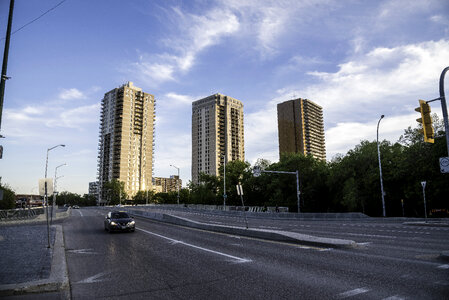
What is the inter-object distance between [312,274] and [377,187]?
45.5m

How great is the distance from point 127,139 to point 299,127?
95.9 m

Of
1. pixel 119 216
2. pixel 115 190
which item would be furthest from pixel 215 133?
pixel 119 216

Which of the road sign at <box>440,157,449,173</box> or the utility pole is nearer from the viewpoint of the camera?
the utility pole

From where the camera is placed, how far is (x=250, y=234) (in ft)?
49.4

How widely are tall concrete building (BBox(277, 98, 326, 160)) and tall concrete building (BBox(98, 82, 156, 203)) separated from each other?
77.4m

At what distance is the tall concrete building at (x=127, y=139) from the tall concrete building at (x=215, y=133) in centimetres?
2786

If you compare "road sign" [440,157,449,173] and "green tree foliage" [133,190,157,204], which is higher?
"road sign" [440,157,449,173]

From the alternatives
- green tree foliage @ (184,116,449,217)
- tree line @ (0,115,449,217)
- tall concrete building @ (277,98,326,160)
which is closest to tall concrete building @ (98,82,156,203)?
tree line @ (0,115,449,217)

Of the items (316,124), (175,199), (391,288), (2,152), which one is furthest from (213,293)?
(316,124)

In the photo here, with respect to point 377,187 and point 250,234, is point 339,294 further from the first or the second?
point 377,187

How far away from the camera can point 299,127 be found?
172 m

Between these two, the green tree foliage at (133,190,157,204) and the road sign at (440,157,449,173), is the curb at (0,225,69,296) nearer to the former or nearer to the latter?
the road sign at (440,157,449,173)

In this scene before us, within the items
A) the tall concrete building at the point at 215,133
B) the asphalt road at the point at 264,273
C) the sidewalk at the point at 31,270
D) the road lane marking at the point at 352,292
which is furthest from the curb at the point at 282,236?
the tall concrete building at the point at 215,133

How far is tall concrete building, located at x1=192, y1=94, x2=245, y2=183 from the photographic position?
6762 inches
